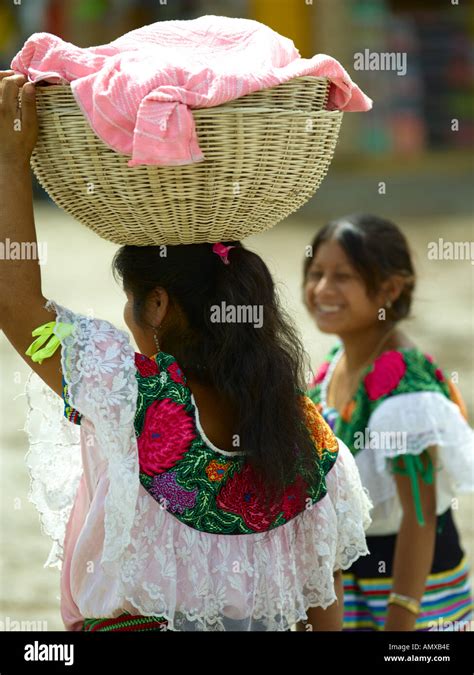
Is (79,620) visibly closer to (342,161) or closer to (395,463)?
(395,463)

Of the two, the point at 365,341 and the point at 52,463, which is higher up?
the point at 365,341

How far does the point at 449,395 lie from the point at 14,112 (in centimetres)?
166

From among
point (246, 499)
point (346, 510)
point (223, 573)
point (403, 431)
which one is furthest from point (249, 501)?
point (403, 431)

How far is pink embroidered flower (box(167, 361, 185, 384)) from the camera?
209 cm

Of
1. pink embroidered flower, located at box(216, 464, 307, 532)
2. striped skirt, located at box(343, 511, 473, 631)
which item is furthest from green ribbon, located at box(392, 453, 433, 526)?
pink embroidered flower, located at box(216, 464, 307, 532)

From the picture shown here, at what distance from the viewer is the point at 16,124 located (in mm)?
1977

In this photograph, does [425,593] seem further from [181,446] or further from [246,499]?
[181,446]

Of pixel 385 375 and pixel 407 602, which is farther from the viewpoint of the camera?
pixel 385 375

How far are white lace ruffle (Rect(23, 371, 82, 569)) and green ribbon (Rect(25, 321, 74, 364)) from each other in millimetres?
280

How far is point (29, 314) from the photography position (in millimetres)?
A: 2004

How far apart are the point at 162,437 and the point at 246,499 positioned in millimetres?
218

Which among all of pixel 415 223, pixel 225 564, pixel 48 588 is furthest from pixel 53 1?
pixel 225 564

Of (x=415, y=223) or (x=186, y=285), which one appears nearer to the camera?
(x=186, y=285)
